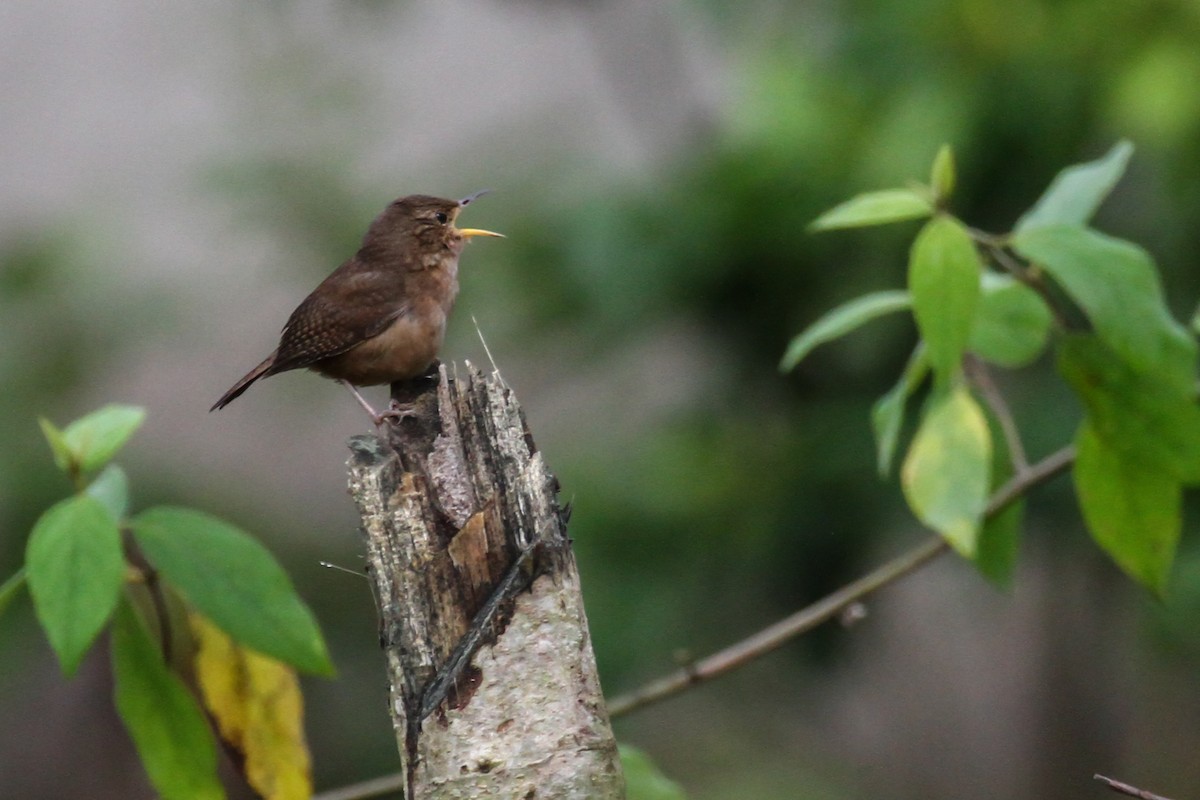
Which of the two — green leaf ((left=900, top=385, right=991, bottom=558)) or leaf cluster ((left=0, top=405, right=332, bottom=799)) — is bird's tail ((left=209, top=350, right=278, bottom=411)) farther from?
green leaf ((left=900, top=385, right=991, bottom=558))

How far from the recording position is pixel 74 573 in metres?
1.65

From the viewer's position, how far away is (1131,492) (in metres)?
2.02

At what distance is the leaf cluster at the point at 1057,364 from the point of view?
178 centimetres

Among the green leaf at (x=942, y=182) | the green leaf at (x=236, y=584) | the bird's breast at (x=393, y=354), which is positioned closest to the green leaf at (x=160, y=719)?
the green leaf at (x=236, y=584)

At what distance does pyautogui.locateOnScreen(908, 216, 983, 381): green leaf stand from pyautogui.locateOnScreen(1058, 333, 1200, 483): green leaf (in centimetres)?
35

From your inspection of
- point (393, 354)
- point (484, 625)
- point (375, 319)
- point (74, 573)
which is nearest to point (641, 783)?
point (484, 625)

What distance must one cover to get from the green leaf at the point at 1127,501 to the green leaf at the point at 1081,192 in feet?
1.16

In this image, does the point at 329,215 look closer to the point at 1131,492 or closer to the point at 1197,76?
the point at 1197,76

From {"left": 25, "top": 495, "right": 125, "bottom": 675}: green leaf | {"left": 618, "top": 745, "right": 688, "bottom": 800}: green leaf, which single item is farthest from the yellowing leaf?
{"left": 618, "top": 745, "right": 688, "bottom": 800}: green leaf

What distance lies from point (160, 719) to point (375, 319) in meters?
1.46

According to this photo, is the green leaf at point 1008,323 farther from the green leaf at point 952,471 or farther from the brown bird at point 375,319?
the brown bird at point 375,319

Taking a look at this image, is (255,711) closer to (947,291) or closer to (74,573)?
(74,573)

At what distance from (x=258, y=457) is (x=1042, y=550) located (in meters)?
4.06

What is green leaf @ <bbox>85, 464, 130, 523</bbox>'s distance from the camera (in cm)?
177
